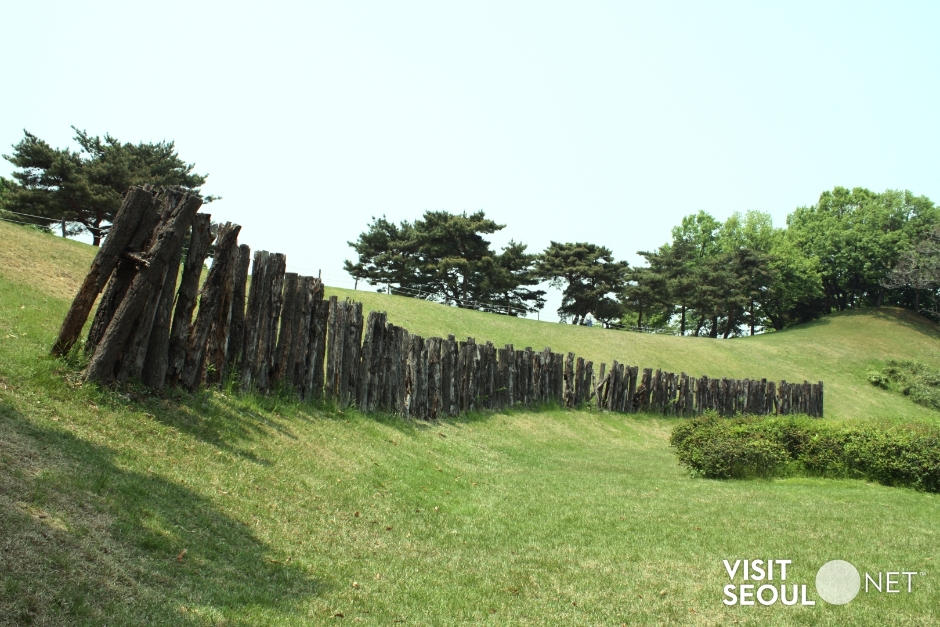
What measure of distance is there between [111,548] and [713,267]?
65.6 metres

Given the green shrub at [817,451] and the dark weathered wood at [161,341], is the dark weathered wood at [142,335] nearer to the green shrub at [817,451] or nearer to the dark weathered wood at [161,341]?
the dark weathered wood at [161,341]

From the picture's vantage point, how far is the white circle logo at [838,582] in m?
6.57

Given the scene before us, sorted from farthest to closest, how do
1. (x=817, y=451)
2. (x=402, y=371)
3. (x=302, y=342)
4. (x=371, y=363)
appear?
(x=402, y=371) → (x=817, y=451) → (x=371, y=363) → (x=302, y=342)

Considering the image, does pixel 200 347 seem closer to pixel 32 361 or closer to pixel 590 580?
pixel 32 361

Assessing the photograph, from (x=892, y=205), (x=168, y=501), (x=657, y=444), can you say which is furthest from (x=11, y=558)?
(x=892, y=205)

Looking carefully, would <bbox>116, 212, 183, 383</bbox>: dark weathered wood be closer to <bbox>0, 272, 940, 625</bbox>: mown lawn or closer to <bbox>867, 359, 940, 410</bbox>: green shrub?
<bbox>0, 272, 940, 625</bbox>: mown lawn

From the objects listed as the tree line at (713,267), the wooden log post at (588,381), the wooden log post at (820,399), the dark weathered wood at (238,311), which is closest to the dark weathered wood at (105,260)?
the dark weathered wood at (238,311)

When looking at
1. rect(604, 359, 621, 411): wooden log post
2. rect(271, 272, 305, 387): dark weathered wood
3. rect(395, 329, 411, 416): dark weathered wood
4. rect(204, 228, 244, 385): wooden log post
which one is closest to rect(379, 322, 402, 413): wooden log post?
rect(395, 329, 411, 416): dark weathered wood

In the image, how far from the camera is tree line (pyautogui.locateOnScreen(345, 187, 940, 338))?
54.8 meters

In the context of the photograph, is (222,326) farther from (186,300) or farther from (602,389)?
(602,389)

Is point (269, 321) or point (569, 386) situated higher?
point (269, 321)

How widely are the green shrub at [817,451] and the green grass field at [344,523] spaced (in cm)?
57

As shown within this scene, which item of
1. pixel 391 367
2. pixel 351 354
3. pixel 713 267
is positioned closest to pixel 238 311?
pixel 351 354

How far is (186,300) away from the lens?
10.0 metres
